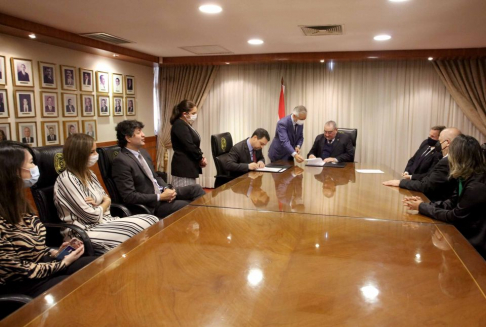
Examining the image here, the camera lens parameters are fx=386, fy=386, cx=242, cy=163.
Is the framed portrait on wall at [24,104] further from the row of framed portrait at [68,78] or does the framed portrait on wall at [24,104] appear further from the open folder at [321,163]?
the open folder at [321,163]

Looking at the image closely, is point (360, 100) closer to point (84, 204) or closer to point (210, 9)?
point (210, 9)

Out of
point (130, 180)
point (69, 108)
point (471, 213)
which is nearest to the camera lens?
point (471, 213)

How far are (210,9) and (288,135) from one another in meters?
2.05

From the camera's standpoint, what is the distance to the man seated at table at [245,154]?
380 cm

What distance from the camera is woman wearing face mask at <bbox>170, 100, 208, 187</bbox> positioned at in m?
3.71

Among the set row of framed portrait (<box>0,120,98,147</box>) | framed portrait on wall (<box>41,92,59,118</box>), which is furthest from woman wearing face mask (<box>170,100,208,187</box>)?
framed portrait on wall (<box>41,92,59,118</box>)

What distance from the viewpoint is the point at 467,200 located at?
193 centimetres

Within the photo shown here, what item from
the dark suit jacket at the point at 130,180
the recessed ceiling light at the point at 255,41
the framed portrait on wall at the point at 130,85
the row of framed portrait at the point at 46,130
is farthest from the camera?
the framed portrait on wall at the point at 130,85

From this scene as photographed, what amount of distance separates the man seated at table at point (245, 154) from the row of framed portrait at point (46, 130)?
62.8 inches

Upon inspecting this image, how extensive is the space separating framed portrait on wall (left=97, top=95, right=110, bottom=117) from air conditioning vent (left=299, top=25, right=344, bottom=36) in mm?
2873

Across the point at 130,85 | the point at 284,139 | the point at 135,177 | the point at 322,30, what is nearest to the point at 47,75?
the point at 130,85

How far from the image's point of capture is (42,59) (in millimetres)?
4277

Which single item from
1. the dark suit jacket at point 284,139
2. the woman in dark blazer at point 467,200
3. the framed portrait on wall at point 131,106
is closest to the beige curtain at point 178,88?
the framed portrait on wall at point 131,106

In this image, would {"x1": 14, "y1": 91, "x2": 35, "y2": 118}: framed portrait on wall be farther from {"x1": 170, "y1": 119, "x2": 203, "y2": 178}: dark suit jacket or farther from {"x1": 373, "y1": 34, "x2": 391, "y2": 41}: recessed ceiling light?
{"x1": 373, "y1": 34, "x2": 391, "y2": 41}: recessed ceiling light
